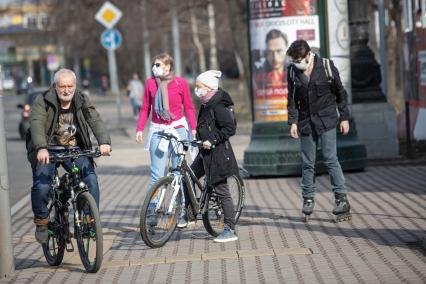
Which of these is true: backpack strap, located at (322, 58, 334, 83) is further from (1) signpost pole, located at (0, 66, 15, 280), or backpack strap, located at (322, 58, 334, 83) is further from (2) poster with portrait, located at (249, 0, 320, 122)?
(2) poster with portrait, located at (249, 0, 320, 122)

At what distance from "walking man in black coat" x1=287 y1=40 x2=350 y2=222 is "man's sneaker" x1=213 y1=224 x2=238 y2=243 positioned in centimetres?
107

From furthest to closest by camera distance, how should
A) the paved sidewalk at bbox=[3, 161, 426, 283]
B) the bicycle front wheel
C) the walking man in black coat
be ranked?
the walking man in black coat → the bicycle front wheel → the paved sidewalk at bbox=[3, 161, 426, 283]

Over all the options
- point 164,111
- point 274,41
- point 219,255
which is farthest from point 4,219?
point 274,41

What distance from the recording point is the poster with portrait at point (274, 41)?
14.6 m

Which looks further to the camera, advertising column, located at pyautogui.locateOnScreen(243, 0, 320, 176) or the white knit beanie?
advertising column, located at pyautogui.locateOnScreen(243, 0, 320, 176)

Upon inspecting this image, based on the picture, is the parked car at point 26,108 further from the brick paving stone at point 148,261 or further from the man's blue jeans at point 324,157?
the brick paving stone at point 148,261

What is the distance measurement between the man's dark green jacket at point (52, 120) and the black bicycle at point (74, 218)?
147 millimetres

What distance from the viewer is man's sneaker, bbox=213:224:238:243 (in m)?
9.50

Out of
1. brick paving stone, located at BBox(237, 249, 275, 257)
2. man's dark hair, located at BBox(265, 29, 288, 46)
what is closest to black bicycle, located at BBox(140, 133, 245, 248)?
brick paving stone, located at BBox(237, 249, 275, 257)

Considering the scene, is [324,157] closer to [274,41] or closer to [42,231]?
[42,231]

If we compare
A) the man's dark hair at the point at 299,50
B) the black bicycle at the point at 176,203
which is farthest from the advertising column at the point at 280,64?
the black bicycle at the point at 176,203

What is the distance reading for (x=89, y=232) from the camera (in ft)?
27.1

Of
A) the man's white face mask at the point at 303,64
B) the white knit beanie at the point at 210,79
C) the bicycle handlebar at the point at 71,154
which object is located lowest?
the bicycle handlebar at the point at 71,154

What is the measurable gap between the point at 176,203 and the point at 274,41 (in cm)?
561
